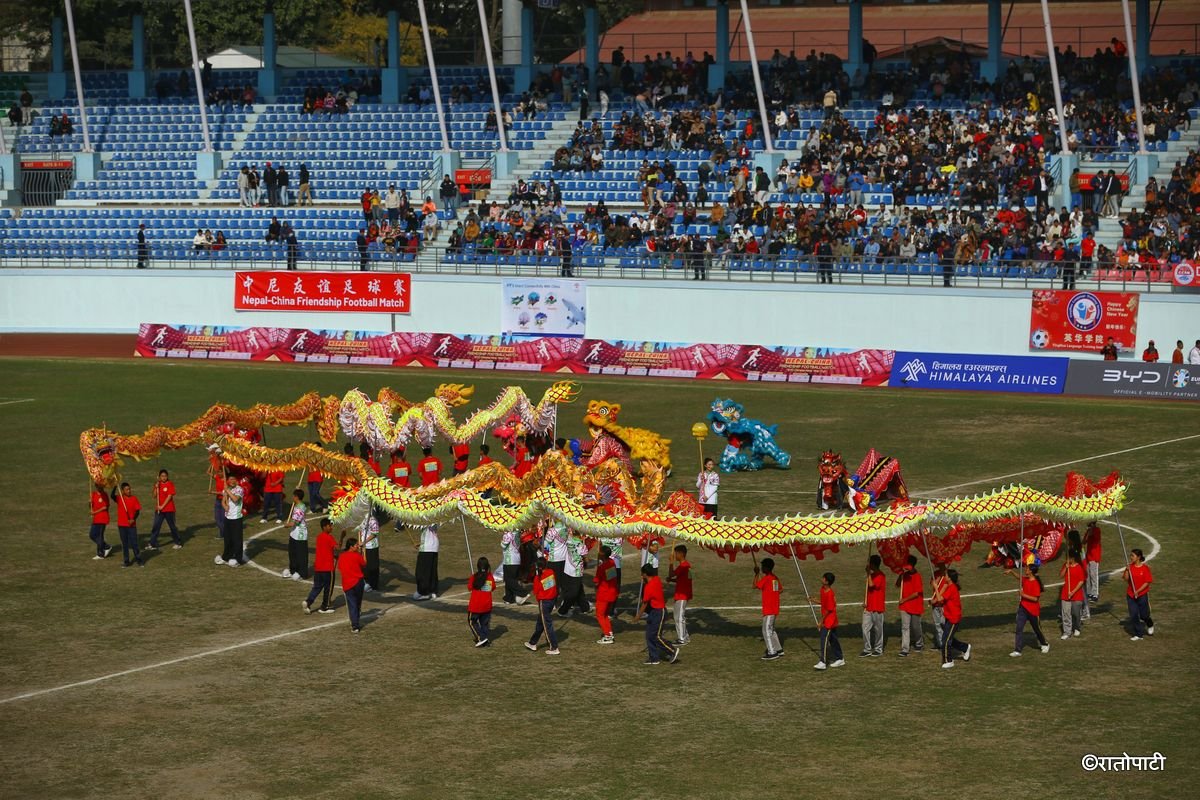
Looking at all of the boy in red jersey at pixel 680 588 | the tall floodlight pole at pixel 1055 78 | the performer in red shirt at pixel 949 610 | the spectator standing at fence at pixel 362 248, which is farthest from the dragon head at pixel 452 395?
the tall floodlight pole at pixel 1055 78

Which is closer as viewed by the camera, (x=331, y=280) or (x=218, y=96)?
(x=331, y=280)

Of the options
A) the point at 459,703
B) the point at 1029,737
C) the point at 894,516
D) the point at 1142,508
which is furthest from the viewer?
the point at 1142,508

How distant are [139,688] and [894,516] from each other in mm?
10838

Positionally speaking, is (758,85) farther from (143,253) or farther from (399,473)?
(399,473)

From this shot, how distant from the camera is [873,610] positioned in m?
22.8

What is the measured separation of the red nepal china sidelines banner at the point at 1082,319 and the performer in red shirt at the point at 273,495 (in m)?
27.5

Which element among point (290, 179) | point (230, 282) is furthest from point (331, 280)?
point (290, 179)

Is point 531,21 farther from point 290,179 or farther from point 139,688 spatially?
point 139,688

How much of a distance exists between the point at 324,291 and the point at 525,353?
9.57 metres

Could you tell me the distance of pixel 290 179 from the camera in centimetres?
6862

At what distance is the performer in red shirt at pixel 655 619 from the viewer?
885 inches

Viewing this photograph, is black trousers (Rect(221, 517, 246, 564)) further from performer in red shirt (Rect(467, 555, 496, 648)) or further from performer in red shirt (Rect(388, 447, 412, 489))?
performer in red shirt (Rect(467, 555, 496, 648))

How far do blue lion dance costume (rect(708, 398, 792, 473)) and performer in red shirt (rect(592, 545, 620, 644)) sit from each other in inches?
507

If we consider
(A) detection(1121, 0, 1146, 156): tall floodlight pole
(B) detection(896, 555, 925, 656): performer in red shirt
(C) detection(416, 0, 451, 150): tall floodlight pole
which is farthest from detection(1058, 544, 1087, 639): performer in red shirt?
(C) detection(416, 0, 451, 150): tall floodlight pole
